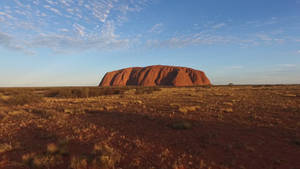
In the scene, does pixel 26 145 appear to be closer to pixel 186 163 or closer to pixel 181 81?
pixel 186 163

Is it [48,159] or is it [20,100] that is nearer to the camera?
[48,159]

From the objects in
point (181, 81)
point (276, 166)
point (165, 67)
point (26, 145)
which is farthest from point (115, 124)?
point (165, 67)

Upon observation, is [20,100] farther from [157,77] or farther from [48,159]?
[157,77]

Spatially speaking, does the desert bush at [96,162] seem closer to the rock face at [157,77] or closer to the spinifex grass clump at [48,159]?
the spinifex grass clump at [48,159]

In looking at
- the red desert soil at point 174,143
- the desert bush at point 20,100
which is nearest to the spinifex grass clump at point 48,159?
the red desert soil at point 174,143

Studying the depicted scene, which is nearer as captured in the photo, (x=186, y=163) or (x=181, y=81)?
(x=186, y=163)

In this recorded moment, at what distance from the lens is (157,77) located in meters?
113

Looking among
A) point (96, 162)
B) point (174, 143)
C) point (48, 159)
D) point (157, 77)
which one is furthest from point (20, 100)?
point (157, 77)

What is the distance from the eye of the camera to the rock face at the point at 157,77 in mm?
106938

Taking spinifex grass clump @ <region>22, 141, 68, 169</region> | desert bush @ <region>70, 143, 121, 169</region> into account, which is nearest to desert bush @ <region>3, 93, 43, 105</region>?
spinifex grass clump @ <region>22, 141, 68, 169</region>

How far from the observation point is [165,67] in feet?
402

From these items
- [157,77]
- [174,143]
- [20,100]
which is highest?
[157,77]

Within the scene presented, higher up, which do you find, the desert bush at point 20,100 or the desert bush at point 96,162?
the desert bush at point 20,100

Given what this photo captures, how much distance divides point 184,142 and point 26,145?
514cm
